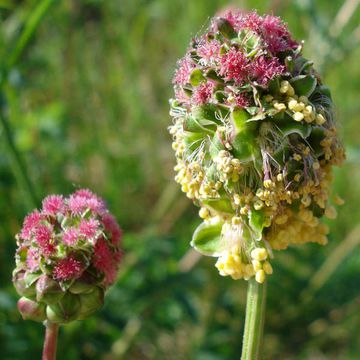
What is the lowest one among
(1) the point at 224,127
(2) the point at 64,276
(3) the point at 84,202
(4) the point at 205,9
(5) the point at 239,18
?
(2) the point at 64,276

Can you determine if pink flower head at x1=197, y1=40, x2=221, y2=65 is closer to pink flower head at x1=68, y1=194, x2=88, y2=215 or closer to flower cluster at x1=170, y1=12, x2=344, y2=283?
flower cluster at x1=170, y1=12, x2=344, y2=283

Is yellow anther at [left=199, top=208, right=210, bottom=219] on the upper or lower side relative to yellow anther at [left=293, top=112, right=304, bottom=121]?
lower

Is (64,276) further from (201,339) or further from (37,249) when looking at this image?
(201,339)

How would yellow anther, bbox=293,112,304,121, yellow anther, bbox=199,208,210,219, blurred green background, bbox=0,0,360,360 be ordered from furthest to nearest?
blurred green background, bbox=0,0,360,360 < yellow anther, bbox=199,208,210,219 < yellow anther, bbox=293,112,304,121

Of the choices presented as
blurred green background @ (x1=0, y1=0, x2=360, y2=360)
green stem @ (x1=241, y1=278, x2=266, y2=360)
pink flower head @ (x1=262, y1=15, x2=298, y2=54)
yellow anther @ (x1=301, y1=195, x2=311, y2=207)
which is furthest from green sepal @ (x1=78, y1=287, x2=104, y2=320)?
blurred green background @ (x1=0, y1=0, x2=360, y2=360)

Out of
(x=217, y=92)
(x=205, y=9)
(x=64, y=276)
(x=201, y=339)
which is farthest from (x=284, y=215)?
(x=205, y=9)

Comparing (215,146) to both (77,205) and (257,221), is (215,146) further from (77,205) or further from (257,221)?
(77,205)
